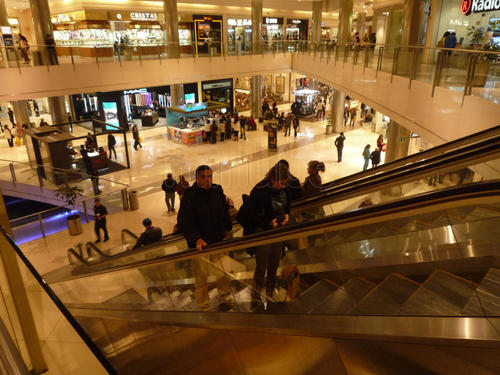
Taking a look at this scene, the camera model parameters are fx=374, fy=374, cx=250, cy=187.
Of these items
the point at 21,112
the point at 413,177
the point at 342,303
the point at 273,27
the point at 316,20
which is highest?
the point at 316,20

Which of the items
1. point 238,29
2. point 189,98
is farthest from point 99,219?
point 238,29

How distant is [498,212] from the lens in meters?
2.20

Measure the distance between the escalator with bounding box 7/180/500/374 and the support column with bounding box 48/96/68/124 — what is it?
15745 mm

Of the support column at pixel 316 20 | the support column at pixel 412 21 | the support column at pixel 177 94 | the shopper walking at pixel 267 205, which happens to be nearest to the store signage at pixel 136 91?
the support column at pixel 177 94

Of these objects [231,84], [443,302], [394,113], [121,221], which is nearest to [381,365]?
[443,302]

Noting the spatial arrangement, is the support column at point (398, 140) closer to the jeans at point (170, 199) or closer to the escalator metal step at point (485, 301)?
the jeans at point (170, 199)

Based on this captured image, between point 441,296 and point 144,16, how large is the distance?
25465mm

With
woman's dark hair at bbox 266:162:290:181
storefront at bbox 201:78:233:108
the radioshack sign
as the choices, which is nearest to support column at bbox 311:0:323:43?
storefront at bbox 201:78:233:108

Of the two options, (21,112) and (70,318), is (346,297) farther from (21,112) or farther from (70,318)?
(21,112)

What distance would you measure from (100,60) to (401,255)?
1521 centimetres

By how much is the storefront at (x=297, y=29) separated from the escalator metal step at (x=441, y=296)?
32.5 metres

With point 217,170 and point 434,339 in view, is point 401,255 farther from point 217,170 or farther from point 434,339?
point 217,170

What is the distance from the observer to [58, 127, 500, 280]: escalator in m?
2.63

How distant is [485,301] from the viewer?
5.53 feet
